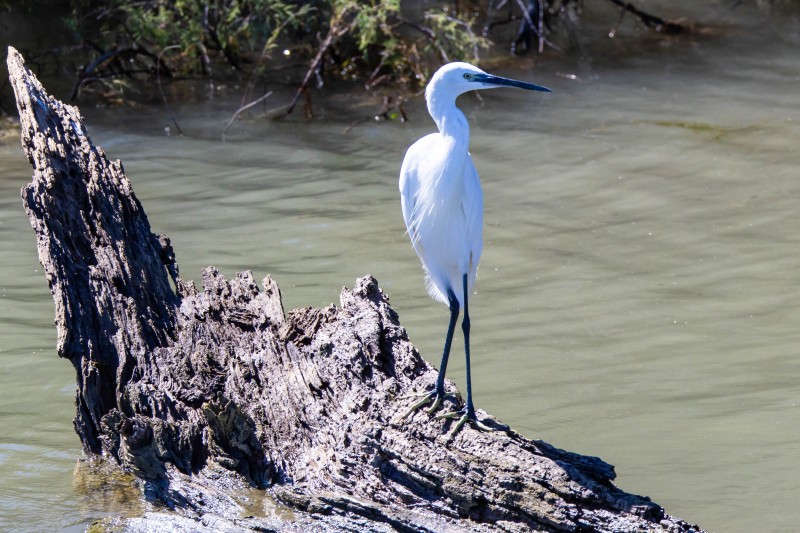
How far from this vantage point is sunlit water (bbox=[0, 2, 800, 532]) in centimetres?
432

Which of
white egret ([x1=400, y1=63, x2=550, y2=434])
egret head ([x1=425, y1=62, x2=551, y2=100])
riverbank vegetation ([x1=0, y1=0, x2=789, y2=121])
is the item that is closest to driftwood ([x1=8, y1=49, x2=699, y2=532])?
white egret ([x1=400, y1=63, x2=550, y2=434])

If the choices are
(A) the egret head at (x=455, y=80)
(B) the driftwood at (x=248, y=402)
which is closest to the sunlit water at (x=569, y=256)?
(B) the driftwood at (x=248, y=402)

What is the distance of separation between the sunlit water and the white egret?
35.3 inches

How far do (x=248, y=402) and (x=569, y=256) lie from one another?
10.3 feet

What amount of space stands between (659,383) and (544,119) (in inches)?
191

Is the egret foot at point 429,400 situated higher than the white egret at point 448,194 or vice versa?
the white egret at point 448,194

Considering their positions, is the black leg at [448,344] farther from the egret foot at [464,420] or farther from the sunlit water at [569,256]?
the sunlit water at [569,256]

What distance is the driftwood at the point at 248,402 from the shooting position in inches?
121

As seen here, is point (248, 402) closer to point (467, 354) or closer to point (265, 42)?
point (467, 354)

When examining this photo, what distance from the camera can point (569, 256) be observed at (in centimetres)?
631

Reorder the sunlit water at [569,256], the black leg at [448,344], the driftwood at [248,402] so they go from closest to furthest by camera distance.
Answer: the driftwood at [248,402]
the black leg at [448,344]
the sunlit water at [569,256]

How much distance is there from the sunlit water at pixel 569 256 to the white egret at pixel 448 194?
35.3 inches

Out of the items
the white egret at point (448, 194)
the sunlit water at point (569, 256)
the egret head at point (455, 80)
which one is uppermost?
the egret head at point (455, 80)

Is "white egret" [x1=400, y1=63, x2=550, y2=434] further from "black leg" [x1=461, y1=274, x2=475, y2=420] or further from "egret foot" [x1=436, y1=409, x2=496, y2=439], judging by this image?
"egret foot" [x1=436, y1=409, x2=496, y2=439]
